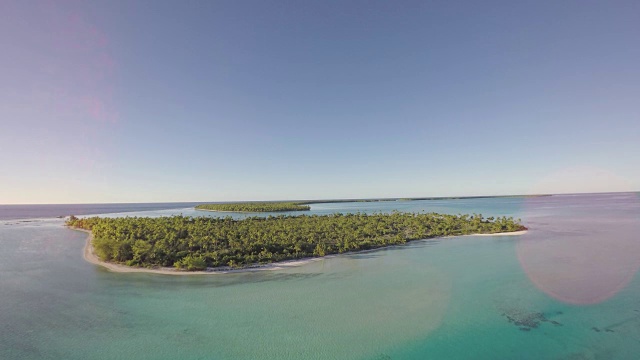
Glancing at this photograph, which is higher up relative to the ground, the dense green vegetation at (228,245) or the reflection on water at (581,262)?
the dense green vegetation at (228,245)

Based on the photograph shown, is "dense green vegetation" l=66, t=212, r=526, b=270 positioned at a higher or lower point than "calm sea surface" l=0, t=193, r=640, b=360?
higher

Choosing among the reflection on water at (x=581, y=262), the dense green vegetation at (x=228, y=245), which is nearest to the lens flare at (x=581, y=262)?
the reflection on water at (x=581, y=262)

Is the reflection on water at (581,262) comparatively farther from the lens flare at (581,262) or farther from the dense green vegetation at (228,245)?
the dense green vegetation at (228,245)

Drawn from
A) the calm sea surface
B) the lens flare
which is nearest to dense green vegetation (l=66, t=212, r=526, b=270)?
the calm sea surface

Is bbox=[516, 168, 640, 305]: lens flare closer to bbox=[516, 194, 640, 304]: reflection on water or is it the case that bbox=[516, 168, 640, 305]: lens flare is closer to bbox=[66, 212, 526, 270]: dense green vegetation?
bbox=[516, 194, 640, 304]: reflection on water

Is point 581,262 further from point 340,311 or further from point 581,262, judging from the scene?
point 340,311

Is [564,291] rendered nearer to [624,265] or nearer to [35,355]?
[624,265]

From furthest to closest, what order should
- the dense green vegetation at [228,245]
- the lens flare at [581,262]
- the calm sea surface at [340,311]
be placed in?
the dense green vegetation at [228,245] < the lens flare at [581,262] < the calm sea surface at [340,311]

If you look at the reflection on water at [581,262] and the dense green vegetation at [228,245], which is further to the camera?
the dense green vegetation at [228,245]
